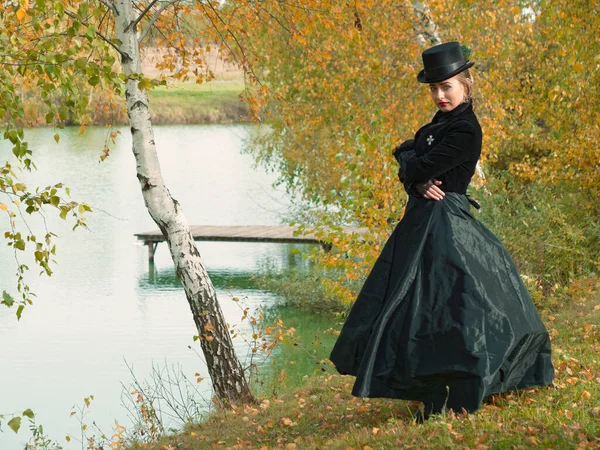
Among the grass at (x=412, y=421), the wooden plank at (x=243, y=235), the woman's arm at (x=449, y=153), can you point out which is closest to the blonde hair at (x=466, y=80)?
the woman's arm at (x=449, y=153)

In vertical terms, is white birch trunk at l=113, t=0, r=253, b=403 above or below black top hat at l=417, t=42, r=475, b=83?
below

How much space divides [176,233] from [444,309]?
123 inches

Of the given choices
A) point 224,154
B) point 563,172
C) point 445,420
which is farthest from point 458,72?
point 224,154

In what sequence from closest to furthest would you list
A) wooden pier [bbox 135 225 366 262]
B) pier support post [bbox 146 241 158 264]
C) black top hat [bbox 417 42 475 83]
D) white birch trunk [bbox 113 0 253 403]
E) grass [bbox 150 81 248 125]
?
black top hat [bbox 417 42 475 83]
white birch trunk [bbox 113 0 253 403]
wooden pier [bbox 135 225 366 262]
pier support post [bbox 146 241 158 264]
grass [bbox 150 81 248 125]

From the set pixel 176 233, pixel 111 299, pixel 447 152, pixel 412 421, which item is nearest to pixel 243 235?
pixel 111 299

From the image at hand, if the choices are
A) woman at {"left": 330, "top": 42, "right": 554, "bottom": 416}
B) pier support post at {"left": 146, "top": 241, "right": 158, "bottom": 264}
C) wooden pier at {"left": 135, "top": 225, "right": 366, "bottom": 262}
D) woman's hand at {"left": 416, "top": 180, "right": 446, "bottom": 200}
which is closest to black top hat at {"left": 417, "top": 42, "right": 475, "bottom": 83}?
woman at {"left": 330, "top": 42, "right": 554, "bottom": 416}

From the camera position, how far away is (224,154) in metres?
34.1

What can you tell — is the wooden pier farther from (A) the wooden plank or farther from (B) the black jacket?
(B) the black jacket

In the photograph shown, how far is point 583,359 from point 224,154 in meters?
29.2

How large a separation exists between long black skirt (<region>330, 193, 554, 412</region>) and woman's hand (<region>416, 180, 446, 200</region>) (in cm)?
4

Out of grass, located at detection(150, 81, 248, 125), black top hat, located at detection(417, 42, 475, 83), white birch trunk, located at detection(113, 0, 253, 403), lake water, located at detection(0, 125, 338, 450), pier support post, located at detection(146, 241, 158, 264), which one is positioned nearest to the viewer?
black top hat, located at detection(417, 42, 475, 83)

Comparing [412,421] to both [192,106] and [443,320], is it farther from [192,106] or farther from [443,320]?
[192,106]

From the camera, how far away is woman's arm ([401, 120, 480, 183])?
4125mm

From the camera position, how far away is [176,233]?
6.69 meters
